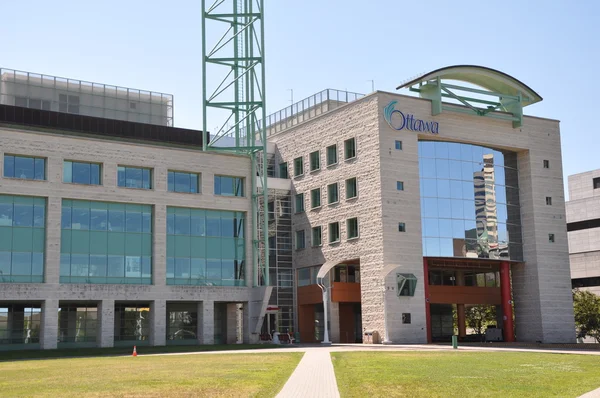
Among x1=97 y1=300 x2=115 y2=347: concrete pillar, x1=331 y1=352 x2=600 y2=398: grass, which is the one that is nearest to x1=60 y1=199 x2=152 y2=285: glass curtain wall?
x1=97 y1=300 x2=115 y2=347: concrete pillar

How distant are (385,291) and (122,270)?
19714 mm

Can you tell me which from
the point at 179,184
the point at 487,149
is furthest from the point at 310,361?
the point at 487,149

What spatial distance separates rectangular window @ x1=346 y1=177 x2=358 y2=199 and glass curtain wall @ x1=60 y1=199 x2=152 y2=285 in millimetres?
16266

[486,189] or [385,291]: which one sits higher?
[486,189]

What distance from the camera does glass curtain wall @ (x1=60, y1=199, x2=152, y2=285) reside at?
190 feet

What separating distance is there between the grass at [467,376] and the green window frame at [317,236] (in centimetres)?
3147

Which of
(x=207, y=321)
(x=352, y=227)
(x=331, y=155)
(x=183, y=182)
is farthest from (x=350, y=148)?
(x=207, y=321)

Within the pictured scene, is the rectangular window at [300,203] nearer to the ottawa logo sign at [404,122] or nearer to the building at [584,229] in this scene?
the ottawa logo sign at [404,122]

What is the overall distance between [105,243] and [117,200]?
3308mm

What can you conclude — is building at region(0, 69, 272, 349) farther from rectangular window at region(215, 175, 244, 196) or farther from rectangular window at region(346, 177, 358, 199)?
rectangular window at region(346, 177, 358, 199)

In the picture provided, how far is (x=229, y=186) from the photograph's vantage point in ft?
215

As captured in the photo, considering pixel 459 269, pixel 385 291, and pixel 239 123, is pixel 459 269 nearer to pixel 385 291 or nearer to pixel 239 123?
pixel 385 291

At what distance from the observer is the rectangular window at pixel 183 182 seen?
62.9 meters

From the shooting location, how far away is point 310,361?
120 feet
